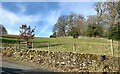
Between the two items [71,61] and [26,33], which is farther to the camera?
[26,33]

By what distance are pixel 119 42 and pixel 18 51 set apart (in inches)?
438

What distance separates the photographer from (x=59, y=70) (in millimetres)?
21234

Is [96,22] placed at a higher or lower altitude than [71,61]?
higher

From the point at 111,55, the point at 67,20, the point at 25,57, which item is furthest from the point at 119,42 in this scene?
the point at 67,20

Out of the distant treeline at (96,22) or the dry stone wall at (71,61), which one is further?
the distant treeline at (96,22)

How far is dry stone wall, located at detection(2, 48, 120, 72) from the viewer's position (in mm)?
21281

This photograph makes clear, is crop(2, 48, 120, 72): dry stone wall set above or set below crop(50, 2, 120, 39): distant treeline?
below

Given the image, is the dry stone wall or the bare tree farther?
the bare tree

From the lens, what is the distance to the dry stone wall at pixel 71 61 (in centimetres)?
2128

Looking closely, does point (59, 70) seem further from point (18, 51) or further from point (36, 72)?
point (18, 51)

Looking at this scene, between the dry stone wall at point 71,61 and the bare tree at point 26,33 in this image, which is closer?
the dry stone wall at point 71,61

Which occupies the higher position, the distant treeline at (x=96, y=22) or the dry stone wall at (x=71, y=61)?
the distant treeline at (x=96, y=22)

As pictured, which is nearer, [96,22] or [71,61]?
[71,61]

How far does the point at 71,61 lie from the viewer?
2266cm
